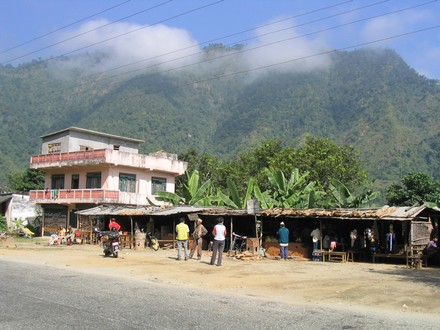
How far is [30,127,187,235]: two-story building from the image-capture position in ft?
119

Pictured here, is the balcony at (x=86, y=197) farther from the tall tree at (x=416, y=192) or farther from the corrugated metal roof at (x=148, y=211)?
the tall tree at (x=416, y=192)

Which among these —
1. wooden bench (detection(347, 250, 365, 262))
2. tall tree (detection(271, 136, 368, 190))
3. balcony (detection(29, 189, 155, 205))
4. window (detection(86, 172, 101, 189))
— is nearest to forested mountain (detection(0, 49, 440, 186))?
tall tree (detection(271, 136, 368, 190))

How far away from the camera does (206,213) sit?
23.5 metres

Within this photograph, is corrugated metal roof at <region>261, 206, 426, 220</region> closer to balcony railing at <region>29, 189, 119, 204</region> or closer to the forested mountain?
balcony railing at <region>29, 189, 119, 204</region>

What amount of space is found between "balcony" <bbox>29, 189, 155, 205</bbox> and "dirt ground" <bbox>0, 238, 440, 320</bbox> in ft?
51.0

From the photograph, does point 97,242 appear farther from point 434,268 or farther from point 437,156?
point 437,156

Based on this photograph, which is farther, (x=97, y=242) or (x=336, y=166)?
(x=336, y=166)

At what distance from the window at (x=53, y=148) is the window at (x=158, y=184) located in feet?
26.7

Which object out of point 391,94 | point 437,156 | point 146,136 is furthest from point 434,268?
point 391,94

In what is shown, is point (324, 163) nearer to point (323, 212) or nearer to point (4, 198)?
point (323, 212)

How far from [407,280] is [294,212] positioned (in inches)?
293

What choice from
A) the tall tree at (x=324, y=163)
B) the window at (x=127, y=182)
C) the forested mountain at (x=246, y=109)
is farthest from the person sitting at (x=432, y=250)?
the forested mountain at (x=246, y=109)

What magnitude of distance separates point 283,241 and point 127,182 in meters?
20.1

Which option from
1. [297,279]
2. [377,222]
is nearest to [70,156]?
[377,222]
